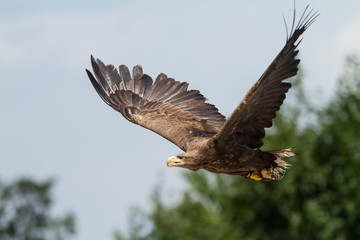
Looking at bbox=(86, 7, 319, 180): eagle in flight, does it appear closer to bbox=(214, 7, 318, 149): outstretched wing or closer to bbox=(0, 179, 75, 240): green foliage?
bbox=(214, 7, 318, 149): outstretched wing

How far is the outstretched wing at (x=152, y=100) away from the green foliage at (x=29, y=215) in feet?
157

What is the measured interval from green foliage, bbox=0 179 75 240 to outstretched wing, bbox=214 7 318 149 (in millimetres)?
50563

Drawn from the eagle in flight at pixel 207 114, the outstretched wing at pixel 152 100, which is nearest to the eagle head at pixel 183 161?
the eagle in flight at pixel 207 114

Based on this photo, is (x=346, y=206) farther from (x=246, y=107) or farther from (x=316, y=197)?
(x=246, y=107)

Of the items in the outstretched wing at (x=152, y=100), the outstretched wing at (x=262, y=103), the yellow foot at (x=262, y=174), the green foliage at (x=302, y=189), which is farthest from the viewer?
the green foliage at (x=302, y=189)

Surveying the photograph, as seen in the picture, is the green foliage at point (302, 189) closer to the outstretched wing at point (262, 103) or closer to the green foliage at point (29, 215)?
the outstretched wing at point (262, 103)

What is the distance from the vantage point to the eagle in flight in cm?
931

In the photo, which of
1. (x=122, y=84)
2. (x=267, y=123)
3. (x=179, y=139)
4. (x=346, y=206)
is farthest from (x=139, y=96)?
(x=346, y=206)

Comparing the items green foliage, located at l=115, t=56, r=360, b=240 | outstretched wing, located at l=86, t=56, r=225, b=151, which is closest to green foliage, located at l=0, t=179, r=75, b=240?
green foliage, located at l=115, t=56, r=360, b=240

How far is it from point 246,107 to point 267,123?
443 millimetres

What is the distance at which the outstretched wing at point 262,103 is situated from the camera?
9164mm

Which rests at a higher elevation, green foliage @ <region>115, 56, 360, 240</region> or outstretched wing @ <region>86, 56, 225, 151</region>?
green foliage @ <region>115, 56, 360, 240</region>

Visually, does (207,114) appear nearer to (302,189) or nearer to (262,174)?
(262,174)

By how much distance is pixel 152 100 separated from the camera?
12.5 meters
